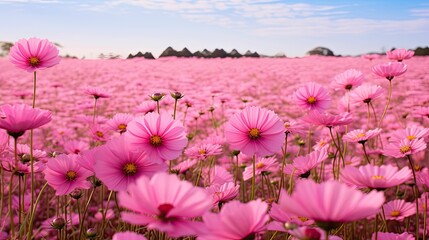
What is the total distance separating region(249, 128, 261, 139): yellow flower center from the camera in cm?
91

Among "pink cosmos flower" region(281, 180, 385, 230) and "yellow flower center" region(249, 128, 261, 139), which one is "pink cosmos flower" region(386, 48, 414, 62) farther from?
"pink cosmos flower" region(281, 180, 385, 230)

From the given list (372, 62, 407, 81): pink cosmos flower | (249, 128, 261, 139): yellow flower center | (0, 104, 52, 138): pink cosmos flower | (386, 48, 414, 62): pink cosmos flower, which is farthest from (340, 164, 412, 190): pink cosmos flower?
(386, 48, 414, 62): pink cosmos flower

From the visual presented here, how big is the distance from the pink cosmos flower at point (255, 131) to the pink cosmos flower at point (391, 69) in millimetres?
755

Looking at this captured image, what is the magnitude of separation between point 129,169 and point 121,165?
0.06ft

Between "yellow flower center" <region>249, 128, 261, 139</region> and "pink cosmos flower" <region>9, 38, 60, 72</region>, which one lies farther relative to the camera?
"pink cosmos flower" <region>9, 38, 60, 72</region>

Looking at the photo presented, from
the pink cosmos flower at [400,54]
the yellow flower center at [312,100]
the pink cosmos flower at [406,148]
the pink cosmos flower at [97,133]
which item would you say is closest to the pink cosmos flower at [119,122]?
the pink cosmos flower at [97,133]

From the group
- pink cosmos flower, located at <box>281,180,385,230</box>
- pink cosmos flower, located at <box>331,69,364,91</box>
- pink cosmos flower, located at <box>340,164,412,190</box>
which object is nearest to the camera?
pink cosmos flower, located at <box>281,180,385,230</box>

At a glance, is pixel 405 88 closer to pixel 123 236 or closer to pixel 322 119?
pixel 322 119

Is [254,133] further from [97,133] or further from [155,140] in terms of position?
[97,133]

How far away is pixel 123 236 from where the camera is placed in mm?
521

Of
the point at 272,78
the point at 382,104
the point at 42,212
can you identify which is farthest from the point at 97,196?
the point at 272,78

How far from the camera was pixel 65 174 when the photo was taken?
37.6 inches

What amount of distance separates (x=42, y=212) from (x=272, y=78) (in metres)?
6.70

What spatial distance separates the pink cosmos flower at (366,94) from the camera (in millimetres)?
1400
